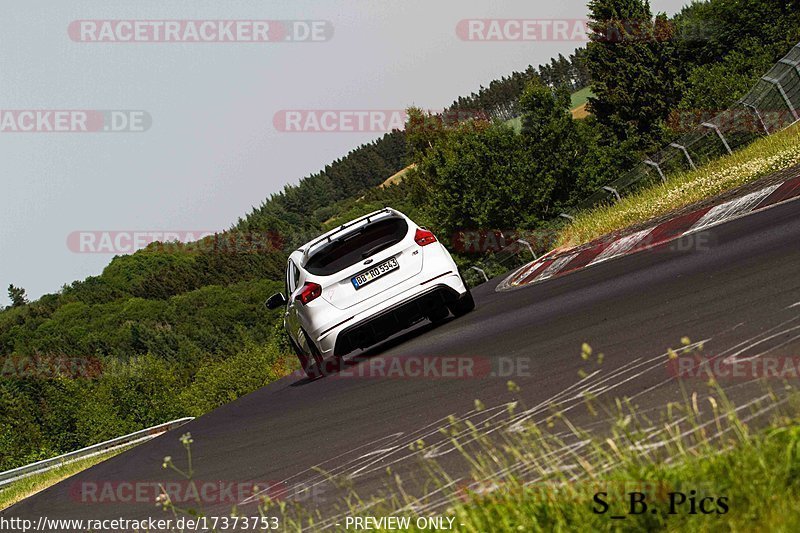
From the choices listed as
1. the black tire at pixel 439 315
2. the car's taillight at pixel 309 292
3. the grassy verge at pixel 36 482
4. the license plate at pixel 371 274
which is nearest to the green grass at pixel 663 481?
the license plate at pixel 371 274

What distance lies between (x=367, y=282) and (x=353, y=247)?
0.59 m

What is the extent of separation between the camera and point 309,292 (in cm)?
1343

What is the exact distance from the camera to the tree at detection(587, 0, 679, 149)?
296 feet

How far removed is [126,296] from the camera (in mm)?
193625

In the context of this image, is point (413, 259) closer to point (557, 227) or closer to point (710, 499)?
point (710, 499)

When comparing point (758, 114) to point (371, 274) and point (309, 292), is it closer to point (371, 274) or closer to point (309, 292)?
point (371, 274)

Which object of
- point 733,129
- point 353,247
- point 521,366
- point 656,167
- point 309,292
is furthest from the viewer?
point 656,167

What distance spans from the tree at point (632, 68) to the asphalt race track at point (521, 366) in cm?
7785

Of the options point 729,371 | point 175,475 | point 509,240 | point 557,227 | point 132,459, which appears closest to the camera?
point 729,371

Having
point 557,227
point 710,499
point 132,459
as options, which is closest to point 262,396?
point 132,459

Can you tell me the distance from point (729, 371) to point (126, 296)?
639 feet

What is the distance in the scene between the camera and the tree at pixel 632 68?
296 ft

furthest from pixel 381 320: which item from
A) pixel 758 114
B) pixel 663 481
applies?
pixel 758 114

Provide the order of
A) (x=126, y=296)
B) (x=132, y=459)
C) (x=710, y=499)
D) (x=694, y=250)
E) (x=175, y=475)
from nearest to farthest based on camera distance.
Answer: (x=710, y=499)
(x=175, y=475)
(x=694, y=250)
(x=132, y=459)
(x=126, y=296)
